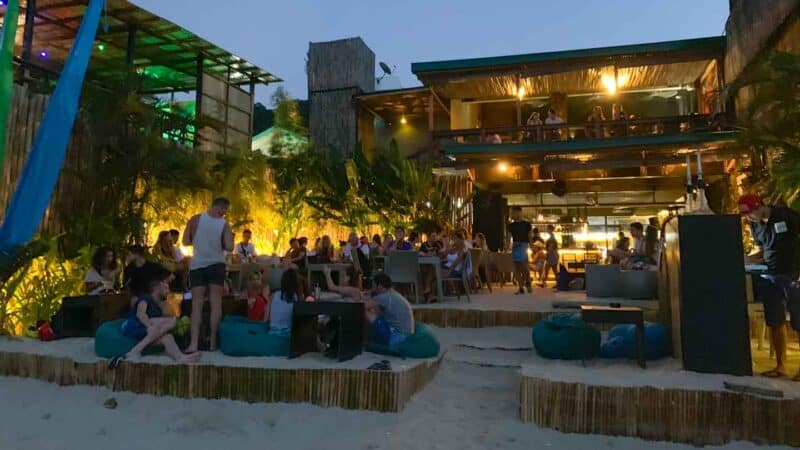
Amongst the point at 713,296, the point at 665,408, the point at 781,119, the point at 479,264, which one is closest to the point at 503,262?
the point at 479,264

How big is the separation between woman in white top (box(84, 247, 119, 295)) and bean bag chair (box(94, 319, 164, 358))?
175 centimetres

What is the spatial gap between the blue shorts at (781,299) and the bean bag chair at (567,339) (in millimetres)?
1348

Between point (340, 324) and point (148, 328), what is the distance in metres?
1.65

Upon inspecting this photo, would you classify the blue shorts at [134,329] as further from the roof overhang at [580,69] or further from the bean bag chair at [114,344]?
the roof overhang at [580,69]

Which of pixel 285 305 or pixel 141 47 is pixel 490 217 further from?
pixel 285 305

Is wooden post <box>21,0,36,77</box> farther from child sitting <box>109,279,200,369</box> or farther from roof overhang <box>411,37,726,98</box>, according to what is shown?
roof overhang <box>411,37,726,98</box>

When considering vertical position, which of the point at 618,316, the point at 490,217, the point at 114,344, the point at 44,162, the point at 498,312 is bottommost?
the point at 114,344

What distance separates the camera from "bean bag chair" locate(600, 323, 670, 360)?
462cm

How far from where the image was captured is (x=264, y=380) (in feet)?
13.3

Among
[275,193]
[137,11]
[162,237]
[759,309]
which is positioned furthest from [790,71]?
[137,11]

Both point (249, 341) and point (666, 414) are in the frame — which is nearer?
point (666, 414)

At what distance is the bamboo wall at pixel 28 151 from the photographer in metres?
7.14

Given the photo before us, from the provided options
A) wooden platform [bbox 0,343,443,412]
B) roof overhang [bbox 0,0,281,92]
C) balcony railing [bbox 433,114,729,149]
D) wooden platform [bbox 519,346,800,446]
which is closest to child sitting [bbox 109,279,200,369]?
wooden platform [bbox 0,343,443,412]

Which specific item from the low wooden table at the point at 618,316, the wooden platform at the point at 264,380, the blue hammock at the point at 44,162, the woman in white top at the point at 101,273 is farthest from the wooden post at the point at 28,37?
the low wooden table at the point at 618,316
